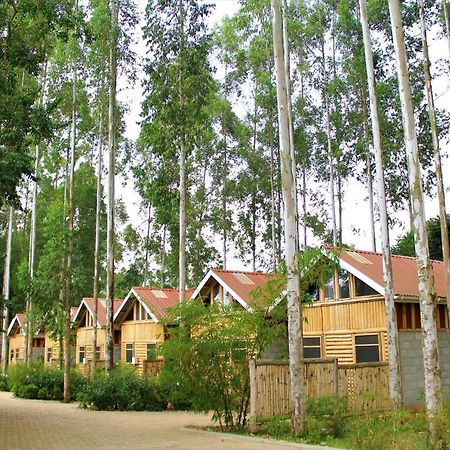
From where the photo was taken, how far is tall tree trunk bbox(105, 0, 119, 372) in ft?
67.1

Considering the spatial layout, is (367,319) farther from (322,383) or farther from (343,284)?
(322,383)

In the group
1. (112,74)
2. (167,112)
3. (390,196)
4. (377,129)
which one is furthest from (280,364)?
(390,196)

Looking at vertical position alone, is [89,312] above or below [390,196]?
below

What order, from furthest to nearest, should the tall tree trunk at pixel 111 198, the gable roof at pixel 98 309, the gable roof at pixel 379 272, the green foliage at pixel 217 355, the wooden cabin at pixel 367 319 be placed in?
the gable roof at pixel 98 309
the tall tree trunk at pixel 111 198
the gable roof at pixel 379 272
the wooden cabin at pixel 367 319
the green foliage at pixel 217 355

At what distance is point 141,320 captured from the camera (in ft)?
101

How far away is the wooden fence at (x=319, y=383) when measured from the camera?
13.2 meters

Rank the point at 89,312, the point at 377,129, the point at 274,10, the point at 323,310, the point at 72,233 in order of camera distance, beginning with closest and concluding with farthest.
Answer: the point at 274,10, the point at 377,129, the point at 323,310, the point at 72,233, the point at 89,312

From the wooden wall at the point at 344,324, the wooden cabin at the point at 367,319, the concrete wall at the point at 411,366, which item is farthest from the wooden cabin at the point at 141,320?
the concrete wall at the point at 411,366

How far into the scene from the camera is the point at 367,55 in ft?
52.0

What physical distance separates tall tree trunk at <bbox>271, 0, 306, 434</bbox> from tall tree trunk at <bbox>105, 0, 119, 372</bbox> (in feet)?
32.0

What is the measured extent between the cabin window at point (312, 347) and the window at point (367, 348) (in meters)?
1.62

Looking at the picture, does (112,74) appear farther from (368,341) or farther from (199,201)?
(199,201)

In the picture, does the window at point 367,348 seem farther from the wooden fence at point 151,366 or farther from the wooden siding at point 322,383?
the wooden fence at point 151,366

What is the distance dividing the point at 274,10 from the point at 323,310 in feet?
34.6
